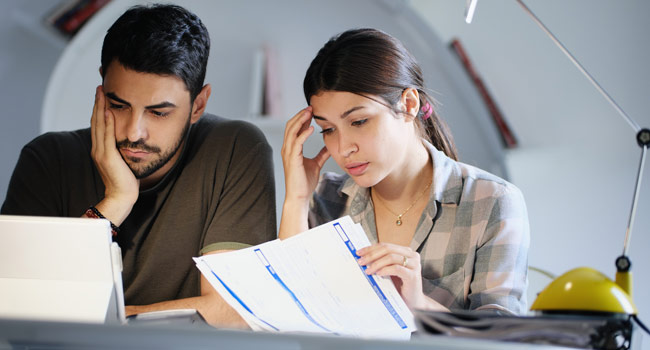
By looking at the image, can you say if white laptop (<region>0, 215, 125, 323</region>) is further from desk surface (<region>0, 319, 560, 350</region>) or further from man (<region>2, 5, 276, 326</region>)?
man (<region>2, 5, 276, 326</region>)

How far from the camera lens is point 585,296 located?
913 millimetres

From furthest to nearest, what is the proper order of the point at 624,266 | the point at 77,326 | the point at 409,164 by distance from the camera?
the point at 409,164, the point at 624,266, the point at 77,326

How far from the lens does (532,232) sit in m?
2.02

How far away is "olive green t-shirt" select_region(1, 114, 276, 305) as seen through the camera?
163cm

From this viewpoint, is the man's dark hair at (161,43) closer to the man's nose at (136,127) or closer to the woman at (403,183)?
the man's nose at (136,127)

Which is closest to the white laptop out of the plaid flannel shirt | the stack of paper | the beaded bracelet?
the stack of paper

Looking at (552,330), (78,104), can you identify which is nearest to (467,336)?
(552,330)

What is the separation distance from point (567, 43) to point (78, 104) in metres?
1.54

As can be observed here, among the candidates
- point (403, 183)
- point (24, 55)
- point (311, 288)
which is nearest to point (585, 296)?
point (311, 288)

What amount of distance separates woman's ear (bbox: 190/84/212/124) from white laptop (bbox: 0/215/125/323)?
742 millimetres

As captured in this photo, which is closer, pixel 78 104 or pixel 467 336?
pixel 467 336

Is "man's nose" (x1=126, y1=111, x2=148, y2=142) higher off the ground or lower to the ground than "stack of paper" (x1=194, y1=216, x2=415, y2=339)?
higher

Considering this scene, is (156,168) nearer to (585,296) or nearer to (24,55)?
(24,55)

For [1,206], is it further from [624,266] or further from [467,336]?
[624,266]
